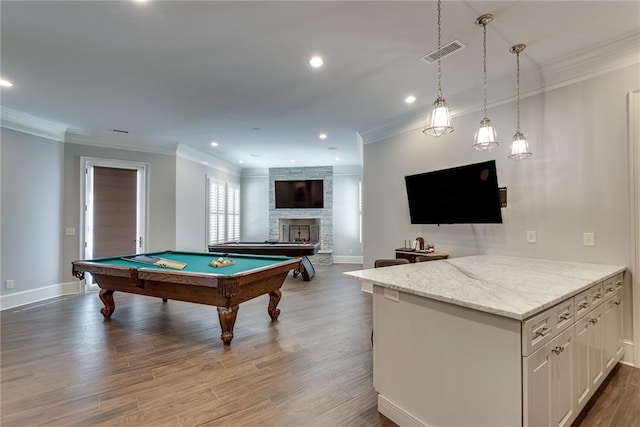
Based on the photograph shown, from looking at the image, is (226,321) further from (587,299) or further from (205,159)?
(205,159)

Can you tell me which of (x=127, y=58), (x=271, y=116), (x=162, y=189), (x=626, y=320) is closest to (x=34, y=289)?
(x=162, y=189)

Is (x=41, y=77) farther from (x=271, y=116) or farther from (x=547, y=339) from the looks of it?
(x=547, y=339)

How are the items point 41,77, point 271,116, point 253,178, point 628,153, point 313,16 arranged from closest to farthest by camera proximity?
point 313,16, point 628,153, point 41,77, point 271,116, point 253,178

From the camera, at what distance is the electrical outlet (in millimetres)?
2863

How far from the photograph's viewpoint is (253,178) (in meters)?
9.60

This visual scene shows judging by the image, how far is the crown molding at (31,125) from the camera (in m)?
4.41

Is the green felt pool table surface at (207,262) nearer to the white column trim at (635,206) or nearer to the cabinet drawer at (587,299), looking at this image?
the cabinet drawer at (587,299)

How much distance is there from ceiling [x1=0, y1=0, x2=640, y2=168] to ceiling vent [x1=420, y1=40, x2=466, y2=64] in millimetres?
73

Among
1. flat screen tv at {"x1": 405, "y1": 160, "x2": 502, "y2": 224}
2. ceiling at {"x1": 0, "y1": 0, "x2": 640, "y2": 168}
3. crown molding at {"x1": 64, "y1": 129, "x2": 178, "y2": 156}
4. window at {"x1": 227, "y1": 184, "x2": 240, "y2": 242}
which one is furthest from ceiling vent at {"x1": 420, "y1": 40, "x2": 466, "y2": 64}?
window at {"x1": 227, "y1": 184, "x2": 240, "y2": 242}

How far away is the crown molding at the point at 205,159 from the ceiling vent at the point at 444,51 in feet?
17.6

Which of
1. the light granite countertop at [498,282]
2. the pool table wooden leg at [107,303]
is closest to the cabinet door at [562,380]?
the light granite countertop at [498,282]

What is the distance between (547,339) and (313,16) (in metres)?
2.66

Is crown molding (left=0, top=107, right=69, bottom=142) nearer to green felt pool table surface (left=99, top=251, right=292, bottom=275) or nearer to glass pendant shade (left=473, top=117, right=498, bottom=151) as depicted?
green felt pool table surface (left=99, top=251, right=292, bottom=275)

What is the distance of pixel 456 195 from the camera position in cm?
386
